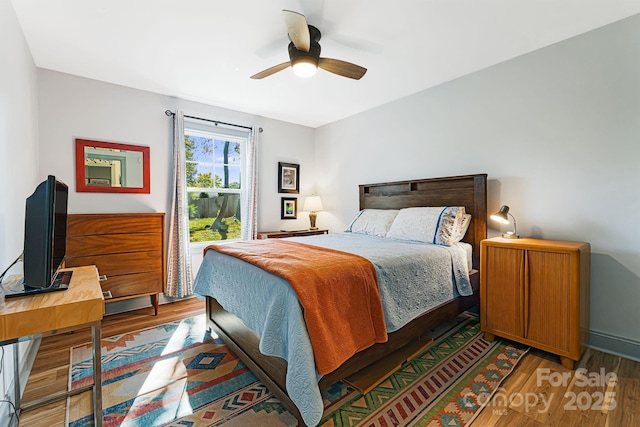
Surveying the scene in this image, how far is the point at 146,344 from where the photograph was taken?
7.90 feet

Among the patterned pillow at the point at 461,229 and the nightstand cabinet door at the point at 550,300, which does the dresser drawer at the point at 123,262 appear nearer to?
the patterned pillow at the point at 461,229

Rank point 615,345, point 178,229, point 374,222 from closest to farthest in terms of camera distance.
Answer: point 615,345 < point 374,222 < point 178,229

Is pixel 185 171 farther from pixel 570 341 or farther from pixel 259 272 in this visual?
pixel 570 341

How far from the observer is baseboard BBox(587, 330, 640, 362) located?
6.97 ft

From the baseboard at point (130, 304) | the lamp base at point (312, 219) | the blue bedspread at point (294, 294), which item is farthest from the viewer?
the lamp base at point (312, 219)

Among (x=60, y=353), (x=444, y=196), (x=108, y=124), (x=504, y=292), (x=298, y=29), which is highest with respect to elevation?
(x=298, y=29)

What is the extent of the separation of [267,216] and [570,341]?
367cm

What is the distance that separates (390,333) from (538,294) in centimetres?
120

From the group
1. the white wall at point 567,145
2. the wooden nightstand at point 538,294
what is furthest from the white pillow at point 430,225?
the white wall at point 567,145

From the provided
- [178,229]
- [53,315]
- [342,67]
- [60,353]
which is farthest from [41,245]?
[178,229]

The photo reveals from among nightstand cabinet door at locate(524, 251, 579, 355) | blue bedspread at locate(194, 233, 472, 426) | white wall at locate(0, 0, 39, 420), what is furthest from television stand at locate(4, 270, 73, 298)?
nightstand cabinet door at locate(524, 251, 579, 355)

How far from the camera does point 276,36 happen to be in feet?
7.65

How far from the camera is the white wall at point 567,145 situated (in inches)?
84.7

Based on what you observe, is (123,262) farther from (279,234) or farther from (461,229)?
(461,229)
